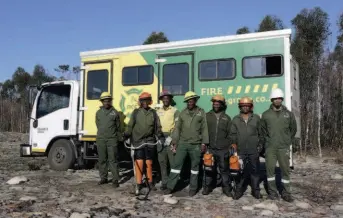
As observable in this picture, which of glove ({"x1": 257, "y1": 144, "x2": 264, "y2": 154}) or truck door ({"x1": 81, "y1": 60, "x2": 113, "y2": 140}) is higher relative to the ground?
truck door ({"x1": 81, "y1": 60, "x2": 113, "y2": 140})

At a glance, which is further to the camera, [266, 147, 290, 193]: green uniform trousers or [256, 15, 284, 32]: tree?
[256, 15, 284, 32]: tree

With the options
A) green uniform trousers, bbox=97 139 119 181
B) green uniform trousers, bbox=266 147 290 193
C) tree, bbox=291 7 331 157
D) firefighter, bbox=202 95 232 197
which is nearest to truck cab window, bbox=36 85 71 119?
green uniform trousers, bbox=97 139 119 181

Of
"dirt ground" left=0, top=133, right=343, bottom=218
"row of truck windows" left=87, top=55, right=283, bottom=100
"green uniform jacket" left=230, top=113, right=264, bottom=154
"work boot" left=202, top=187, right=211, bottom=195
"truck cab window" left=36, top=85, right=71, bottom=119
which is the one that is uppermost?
"row of truck windows" left=87, top=55, right=283, bottom=100

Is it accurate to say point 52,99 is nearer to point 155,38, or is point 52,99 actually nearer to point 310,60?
point 310,60

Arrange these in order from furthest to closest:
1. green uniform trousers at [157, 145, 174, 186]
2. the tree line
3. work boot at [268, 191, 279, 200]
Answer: the tree line → green uniform trousers at [157, 145, 174, 186] → work boot at [268, 191, 279, 200]

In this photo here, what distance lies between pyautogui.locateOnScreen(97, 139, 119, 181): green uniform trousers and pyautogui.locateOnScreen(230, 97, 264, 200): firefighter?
261 cm

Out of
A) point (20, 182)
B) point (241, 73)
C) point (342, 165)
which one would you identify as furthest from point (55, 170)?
point (342, 165)

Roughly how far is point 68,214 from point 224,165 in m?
3.00

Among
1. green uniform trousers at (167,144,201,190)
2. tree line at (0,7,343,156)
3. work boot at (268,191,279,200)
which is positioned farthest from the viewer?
tree line at (0,7,343,156)

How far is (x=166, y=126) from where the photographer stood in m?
8.09

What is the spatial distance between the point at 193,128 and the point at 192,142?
0.27 meters

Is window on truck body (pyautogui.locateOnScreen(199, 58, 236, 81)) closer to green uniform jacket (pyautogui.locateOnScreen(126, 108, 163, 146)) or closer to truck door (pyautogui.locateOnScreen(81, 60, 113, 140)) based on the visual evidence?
green uniform jacket (pyautogui.locateOnScreen(126, 108, 163, 146))

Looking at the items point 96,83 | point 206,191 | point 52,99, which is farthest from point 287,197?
point 52,99

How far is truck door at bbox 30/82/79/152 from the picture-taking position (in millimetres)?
10367
